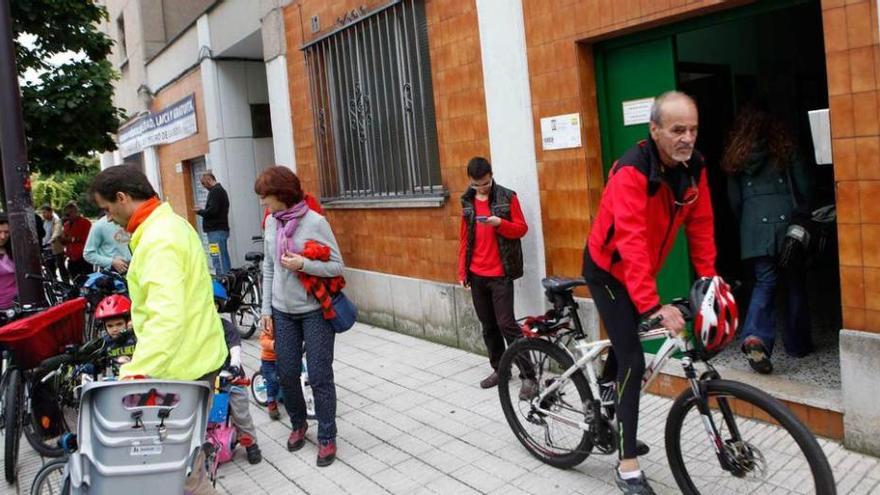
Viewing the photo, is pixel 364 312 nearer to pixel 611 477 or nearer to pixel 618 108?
pixel 618 108

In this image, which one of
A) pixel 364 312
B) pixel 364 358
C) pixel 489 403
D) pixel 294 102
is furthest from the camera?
pixel 294 102

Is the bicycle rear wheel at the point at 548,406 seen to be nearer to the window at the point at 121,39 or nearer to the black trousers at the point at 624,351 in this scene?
the black trousers at the point at 624,351

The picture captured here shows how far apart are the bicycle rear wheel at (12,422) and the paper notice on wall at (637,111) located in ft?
14.3

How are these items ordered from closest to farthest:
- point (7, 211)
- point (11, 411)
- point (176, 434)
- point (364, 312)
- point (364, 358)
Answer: point (176, 434) → point (11, 411) → point (7, 211) → point (364, 358) → point (364, 312)

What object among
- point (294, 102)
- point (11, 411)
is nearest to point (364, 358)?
point (11, 411)

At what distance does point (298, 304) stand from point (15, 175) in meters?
2.85

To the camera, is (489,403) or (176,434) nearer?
(176,434)

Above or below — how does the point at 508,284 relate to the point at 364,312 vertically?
above

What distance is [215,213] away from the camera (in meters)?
10.6

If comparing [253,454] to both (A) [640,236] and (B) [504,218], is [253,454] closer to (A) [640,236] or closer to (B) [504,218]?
(B) [504,218]

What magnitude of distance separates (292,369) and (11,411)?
5.70ft

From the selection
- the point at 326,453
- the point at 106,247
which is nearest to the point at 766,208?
the point at 326,453

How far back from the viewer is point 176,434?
2896 mm

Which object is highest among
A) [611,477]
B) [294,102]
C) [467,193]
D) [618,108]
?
[294,102]
